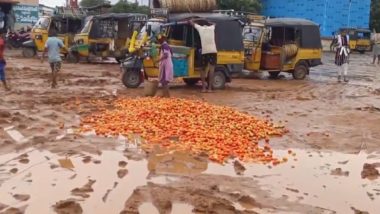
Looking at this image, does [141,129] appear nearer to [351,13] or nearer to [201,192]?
[201,192]

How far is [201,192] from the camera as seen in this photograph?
5.70 meters

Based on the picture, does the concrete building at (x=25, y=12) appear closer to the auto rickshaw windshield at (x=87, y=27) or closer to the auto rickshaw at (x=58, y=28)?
the auto rickshaw at (x=58, y=28)

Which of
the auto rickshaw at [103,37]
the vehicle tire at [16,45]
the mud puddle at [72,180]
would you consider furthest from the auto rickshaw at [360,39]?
the mud puddle at [72,180]

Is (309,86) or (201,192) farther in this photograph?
(309,86)

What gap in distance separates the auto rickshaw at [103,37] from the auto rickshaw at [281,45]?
677 cm

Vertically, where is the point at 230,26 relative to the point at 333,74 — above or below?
above

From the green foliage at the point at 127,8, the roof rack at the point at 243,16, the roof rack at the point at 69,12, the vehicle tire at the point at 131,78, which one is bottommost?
the vehicle tire at the point at 131,78

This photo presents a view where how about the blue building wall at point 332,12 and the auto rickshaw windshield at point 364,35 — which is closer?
the auto rickshaw windshield at point 364,35

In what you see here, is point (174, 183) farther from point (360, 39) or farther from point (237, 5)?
point (360, 39)

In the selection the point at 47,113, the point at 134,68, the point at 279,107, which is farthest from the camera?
the point at 134,68

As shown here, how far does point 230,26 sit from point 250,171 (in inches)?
377


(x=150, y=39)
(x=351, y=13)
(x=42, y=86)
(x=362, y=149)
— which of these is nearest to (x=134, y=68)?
(x=150, y=39)

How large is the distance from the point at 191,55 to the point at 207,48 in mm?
508

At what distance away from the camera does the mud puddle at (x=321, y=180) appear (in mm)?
5668
